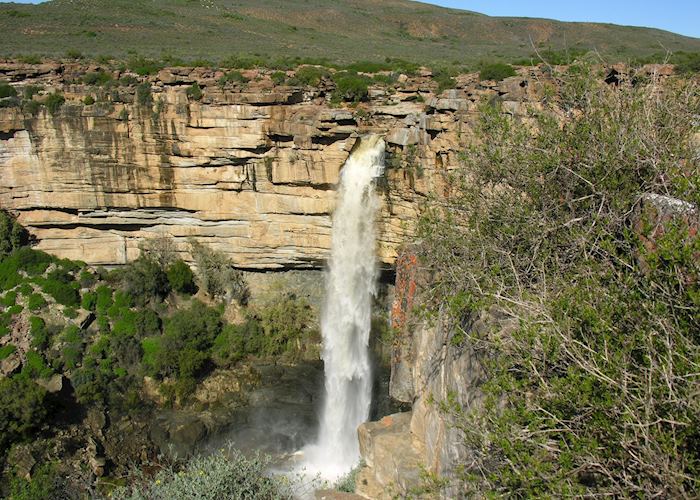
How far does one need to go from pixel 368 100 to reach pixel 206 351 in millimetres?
11759

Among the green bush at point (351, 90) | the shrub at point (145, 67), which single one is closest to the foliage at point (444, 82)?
the green bush at point (351, 90)

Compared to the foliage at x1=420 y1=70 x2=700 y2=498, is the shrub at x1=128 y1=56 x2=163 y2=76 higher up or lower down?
higher up

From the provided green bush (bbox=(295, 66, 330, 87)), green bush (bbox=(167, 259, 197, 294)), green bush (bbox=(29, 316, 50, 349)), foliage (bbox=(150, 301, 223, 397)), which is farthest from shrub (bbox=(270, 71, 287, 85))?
green bush (bbox=(29, 316, 50, 349))

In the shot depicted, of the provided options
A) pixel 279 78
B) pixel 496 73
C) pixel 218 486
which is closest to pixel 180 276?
pixel 279 78

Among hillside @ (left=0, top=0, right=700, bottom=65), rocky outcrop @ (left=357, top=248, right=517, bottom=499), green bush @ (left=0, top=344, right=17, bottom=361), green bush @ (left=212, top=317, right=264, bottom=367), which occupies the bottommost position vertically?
green bush @ (left=212, top=317, right=264, bottom=367)

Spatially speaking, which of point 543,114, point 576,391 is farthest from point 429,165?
point 576,391

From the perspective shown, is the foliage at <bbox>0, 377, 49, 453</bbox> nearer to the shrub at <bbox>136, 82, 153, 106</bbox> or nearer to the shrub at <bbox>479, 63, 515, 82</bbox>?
the shrub at <bbox>136, 82, 153, 106</bbox>

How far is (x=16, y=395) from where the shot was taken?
55.6 ft

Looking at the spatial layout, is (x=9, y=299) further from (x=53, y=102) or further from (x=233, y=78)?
(x=233, y=78)

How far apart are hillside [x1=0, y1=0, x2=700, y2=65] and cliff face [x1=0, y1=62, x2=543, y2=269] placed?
12.1 meters

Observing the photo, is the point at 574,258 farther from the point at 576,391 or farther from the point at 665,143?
the point at 576,391

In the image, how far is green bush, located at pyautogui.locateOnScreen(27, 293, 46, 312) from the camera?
21.0 m

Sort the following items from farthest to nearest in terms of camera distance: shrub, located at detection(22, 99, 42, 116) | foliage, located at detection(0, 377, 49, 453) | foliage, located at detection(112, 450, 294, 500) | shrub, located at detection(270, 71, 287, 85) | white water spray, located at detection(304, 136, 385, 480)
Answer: shrub, located at detection(270, 71, 287, 85) < shrub, located at detection(22, 99, 42, 116) < white water spray, located at detection(304, 136, 385, 480) < foliage, located at detection(0, 377, 49, 453) < foliage, located at detection(112, 450, 294, 500)

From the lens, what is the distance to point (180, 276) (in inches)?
898
